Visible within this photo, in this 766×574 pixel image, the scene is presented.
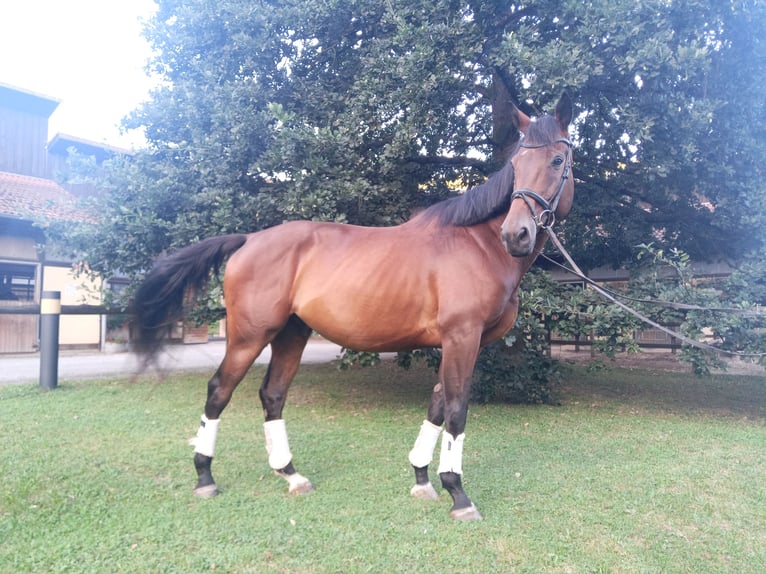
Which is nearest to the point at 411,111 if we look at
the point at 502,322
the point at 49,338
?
the point at 502,322

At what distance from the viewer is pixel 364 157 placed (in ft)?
20.8

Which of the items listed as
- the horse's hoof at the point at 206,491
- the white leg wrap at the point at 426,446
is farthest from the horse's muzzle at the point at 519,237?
the horse's hoof at the point at 206,491

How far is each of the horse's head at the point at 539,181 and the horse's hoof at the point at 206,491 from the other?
2.56 metres

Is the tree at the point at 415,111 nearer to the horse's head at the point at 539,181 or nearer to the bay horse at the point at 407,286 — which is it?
the bay horse at the point at 407,286

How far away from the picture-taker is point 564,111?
3.35m

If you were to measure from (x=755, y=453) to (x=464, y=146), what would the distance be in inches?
204

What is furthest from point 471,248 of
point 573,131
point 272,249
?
point 573,131

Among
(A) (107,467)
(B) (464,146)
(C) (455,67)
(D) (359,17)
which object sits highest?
(D) (359,17)

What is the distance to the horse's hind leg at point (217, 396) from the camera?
3.50 meters

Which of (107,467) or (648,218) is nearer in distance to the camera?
(107,467)

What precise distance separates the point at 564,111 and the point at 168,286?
3.14 metres

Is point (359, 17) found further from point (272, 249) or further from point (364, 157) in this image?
point (272, 249)

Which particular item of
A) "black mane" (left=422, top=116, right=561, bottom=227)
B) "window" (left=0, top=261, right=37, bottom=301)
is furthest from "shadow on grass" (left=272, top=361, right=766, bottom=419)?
"window" (left=0, top=261, right=37, bottom=301)

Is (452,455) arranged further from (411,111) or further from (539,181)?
(411,111)
